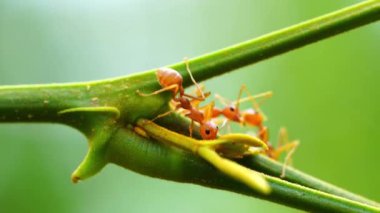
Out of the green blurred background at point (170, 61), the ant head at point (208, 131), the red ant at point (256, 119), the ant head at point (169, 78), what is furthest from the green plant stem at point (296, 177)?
the green blurred background at point (170, 61)

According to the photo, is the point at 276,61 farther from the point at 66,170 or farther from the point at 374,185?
the point at 66,170

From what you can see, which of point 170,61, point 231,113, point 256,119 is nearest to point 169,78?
point 231,113

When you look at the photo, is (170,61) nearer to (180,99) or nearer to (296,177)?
(180,99)

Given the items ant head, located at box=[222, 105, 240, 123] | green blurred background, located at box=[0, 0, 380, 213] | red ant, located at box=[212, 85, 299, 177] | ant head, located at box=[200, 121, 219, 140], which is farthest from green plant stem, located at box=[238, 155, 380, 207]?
green blurred background, located at box=[0, 0, 380, 213]

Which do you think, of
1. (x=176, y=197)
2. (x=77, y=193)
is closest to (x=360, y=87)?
(x=176, y=197)

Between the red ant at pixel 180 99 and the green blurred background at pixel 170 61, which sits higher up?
the green blurred background at pixel 170 61

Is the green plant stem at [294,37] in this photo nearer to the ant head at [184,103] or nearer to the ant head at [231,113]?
the ant head at [184,103]

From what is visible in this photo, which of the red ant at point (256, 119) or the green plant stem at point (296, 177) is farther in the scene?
the red ant at point (256, 119)
